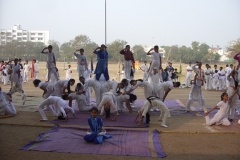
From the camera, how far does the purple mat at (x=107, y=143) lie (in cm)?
551

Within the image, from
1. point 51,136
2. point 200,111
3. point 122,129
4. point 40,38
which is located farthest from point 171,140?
point 40,38

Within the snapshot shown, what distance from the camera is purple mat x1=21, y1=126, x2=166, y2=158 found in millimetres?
5508

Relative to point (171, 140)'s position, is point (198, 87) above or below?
above

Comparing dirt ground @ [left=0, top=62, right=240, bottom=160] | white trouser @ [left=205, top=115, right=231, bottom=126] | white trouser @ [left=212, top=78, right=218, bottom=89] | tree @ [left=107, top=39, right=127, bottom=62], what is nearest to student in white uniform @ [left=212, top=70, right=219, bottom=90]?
white trouser @ [left=212, top=78, right=218, bottom=89]

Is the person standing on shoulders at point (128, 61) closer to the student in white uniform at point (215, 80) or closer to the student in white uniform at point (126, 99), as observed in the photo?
the student in white uniform at point (126, 99)

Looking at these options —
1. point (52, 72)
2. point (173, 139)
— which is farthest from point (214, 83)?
point (173, 139)

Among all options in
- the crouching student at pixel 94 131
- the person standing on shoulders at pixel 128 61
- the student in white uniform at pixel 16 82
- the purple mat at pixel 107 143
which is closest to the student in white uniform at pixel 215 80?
the person standing on shoulders at pixel 128 61

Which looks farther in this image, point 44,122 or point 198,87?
point 198,87

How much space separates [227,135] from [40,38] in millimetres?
74322

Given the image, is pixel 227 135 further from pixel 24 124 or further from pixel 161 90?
pixel 24 124

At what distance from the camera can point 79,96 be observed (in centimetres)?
932

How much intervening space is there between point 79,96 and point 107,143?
354 centimetres

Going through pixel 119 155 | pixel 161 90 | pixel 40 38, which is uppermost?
pixel 40 38

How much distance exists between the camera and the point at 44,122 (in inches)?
307
